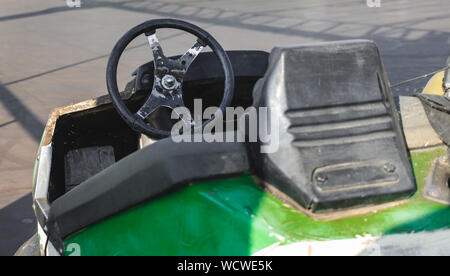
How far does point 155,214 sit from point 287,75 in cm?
53

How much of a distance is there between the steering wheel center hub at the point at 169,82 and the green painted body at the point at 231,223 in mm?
860

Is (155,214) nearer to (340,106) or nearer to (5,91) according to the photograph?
(340,106)

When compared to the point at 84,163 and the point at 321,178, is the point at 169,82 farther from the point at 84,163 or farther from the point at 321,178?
the point at 321,178

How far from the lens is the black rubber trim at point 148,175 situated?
154 centimetres

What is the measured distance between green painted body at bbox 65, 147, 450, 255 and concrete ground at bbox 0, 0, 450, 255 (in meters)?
1.81

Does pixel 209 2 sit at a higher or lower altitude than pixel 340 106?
lower

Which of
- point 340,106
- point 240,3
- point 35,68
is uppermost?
point 340,106

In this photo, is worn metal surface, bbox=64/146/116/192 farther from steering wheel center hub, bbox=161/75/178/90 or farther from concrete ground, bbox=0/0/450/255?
concrete ground, bbox=0/0/450/255

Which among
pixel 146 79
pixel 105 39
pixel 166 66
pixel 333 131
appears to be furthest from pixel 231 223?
pixel 105 39

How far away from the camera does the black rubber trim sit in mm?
1535

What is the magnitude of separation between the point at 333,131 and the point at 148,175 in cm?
53

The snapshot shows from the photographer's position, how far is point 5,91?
6066 millimetres
